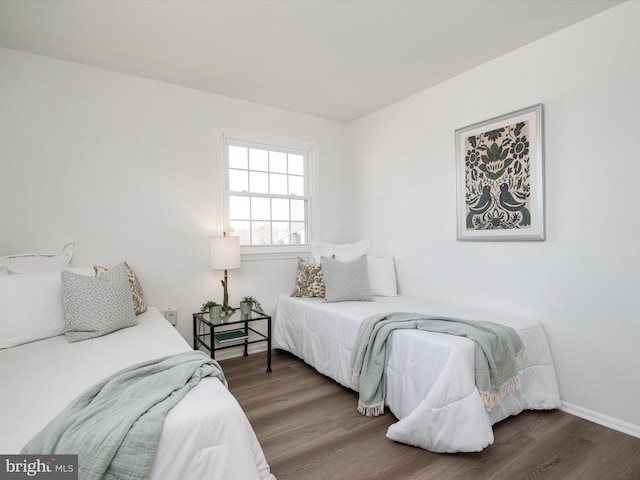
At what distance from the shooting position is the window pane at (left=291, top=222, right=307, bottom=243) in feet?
13.1

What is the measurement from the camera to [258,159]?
375 centimetres

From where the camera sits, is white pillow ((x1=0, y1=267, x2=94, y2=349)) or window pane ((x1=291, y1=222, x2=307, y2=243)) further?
window pane ((x1=291, y1=222, x2=307, y2=243))

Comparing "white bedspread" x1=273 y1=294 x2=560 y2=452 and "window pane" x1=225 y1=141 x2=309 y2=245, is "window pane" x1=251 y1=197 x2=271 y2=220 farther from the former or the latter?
"white bedspread" x1=273 y1=294 x2=560 y2=452

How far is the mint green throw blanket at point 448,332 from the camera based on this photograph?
199 centimetres

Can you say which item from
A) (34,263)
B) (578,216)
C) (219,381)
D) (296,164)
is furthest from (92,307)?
(578,216)

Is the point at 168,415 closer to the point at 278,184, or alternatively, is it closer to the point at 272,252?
the point at 272,252

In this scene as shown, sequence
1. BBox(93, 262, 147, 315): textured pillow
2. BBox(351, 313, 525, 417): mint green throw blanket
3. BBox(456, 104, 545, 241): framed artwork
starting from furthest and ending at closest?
BBox(93, 262, 147, 315): textured pillow < BBox(456, 104, 545, 241): framed artwork < BBox(351, 313, 525, 417): mint green throw blanket

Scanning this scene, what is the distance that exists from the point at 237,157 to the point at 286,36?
1438 millimetres

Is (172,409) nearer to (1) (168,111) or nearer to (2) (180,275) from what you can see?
(2) (180,275)

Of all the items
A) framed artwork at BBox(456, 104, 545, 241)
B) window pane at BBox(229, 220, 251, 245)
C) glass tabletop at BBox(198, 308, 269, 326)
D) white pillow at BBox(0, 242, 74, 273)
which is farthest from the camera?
window pane at BBox(229, 220, 251, 245)

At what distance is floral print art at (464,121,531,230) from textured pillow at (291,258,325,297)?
4.66ft

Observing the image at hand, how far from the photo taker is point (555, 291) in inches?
A: 95.6

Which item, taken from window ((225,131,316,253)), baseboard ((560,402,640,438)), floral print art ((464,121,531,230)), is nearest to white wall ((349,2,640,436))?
baseboard ((560,402,640,438))

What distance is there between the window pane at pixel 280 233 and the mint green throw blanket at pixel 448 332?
64.8 inches
